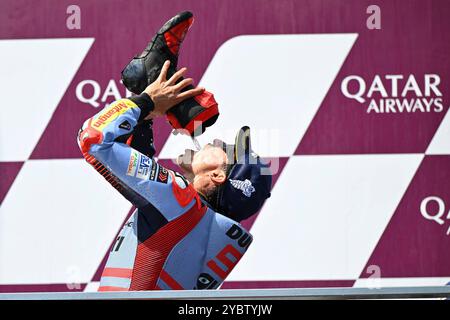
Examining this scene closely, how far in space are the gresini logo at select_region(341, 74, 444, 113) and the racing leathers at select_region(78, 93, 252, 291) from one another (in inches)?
31.6

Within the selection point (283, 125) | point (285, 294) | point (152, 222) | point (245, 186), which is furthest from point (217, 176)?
point (285, 294)

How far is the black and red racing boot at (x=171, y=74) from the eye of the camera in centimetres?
170

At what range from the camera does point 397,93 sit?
247 centimetres

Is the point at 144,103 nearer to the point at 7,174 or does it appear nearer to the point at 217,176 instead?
the point at 217,176

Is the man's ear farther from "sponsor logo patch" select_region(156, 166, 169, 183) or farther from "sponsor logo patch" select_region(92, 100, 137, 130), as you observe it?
"sponsor logo patch" select_region(92, 100, 137, 130)

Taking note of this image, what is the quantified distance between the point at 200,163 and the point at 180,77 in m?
0.29

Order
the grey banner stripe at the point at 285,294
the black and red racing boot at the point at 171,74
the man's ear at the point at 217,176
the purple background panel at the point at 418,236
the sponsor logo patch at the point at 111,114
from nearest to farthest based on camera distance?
the grey banner stripe at the point at 285,294 → the sponsor logo patch at the point at 111,114 → the black and red racing boot at the point at 171,74 → the man's ear at the point at 217,176 → the purple background panel at the point at 418,236

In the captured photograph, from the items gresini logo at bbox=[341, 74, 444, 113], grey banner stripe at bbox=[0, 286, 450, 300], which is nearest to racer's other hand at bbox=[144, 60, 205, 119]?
grey banner stripe at bbox=[0, 286, 450, 300]

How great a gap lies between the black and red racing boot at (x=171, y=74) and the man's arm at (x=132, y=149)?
26 mm

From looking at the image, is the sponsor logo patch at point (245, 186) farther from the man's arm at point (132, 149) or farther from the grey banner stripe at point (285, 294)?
the grey banner stripe at point (285, 294)

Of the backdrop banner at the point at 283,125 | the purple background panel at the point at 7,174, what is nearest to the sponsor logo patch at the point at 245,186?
the backdrop banner at the point at 283,125

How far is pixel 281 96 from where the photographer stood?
8.11ft

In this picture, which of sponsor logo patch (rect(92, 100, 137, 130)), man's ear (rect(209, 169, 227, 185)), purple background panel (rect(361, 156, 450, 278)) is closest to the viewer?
sponsor logo patch (rect(92, 100, 137, 130))

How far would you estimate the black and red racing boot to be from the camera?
5.59ft
